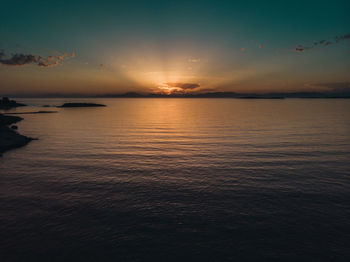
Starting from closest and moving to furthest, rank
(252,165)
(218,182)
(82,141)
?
(218,182)
(252,165)
(82,141)

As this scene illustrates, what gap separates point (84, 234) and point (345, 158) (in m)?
33.0

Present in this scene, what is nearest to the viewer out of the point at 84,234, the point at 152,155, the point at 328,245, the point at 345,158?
the point at 328,245

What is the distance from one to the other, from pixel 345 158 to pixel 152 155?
88.3 ft

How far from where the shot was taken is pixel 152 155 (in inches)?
1211

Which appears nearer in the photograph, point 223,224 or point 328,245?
point 328,245

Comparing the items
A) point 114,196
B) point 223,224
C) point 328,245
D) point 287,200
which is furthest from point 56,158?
point 328,245

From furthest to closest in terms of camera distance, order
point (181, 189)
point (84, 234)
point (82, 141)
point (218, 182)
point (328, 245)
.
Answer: point (82, 141) → point (218, 182) → point (181, 189) → point (84, 234) → point (328, 245)

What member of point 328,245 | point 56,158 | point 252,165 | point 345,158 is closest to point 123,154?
point 56,158

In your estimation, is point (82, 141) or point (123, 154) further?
point (82, 141)

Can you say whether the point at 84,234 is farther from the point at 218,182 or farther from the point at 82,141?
the point at 82,141

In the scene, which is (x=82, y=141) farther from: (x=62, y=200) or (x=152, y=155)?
(x=62, y=200)

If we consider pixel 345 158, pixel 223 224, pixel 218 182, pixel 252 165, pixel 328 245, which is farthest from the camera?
pixel 345 158

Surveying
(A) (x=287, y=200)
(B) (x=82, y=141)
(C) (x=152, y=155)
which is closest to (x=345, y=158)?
(A) (x=287, y=200)

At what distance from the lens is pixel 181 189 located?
19.0 meters
